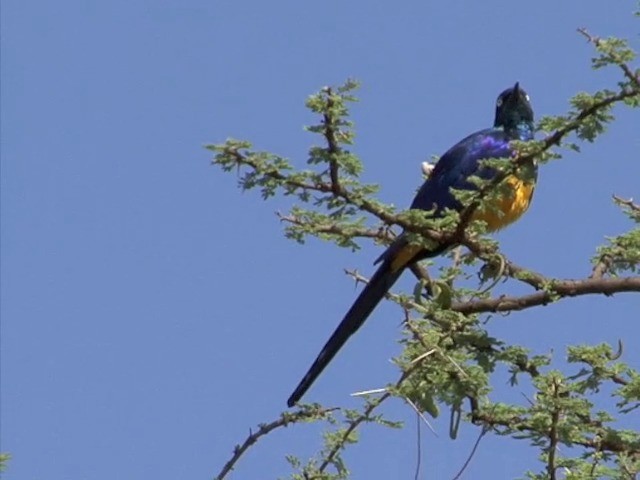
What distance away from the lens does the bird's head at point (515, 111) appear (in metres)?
7.78

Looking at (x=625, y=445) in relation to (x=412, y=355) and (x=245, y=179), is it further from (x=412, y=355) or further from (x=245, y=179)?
(x=245, y=179)

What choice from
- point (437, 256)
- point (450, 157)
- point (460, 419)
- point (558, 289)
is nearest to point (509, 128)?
point (450, 157)

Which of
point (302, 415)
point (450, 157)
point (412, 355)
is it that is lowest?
point (302, 415)

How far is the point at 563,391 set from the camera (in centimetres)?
466

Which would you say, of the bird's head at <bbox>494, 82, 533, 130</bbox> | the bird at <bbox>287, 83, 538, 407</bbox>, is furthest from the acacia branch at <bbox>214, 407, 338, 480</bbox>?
the bird's head at <bbox>494, 82, 533, 130</bbox>

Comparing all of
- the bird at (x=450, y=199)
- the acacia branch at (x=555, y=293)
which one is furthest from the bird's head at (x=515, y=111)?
the acacia branch at (x=555, y=293)

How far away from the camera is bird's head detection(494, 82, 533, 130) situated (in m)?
7.78

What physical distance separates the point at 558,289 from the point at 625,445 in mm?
593

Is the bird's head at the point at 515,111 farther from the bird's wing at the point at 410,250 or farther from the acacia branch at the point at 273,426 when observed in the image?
the acacia branch at the point at 273,426

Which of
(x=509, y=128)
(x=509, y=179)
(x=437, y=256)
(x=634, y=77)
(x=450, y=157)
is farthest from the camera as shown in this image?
(x=509, y=128)

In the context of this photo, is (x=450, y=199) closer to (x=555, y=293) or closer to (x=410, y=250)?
(x=410, y=250)

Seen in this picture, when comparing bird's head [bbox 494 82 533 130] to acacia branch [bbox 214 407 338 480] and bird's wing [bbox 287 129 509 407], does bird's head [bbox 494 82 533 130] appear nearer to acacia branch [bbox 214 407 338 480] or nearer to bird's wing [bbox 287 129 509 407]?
bird's wing [bbox 287 129 509 407]

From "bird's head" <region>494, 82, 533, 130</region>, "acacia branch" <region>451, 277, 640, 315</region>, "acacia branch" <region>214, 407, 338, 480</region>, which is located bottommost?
"acacia branch" <region>214, 407, 338, 480</region>

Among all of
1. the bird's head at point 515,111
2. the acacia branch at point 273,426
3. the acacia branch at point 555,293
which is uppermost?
the bird's head at point 515,111
